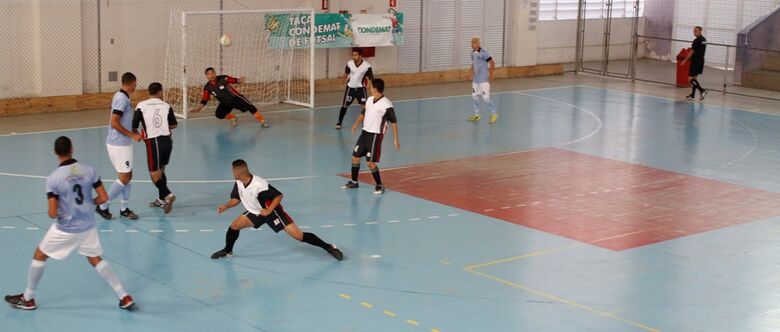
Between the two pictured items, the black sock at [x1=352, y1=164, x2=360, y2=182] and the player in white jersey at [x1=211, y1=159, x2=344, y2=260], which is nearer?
the player in white jersey at [x1=211, y1=159, x2=344, y2=260]

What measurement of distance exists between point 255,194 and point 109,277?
2440mm

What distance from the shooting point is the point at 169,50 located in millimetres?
27609

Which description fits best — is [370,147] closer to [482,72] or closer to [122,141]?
[122,141]

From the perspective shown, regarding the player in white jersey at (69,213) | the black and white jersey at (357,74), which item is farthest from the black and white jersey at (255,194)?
the black and white jersey at (357,74)

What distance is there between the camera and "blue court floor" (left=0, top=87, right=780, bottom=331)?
11.5 m

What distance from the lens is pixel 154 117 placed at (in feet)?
51.5

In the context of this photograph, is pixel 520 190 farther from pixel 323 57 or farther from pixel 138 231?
pixel 323 57

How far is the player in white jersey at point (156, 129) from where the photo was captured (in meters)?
15.6

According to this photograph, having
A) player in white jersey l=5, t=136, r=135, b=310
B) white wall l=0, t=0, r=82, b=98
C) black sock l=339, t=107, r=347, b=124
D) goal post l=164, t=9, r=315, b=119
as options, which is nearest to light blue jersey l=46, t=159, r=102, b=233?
player in white jersey l=5, t=136, r=135, b=310

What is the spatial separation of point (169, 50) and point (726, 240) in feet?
→ 55.8

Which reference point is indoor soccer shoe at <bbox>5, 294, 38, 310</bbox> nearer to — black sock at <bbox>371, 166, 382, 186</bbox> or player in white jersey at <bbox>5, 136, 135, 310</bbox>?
player in white jersey at <bbox>5, 136, 135, 310</bbox>

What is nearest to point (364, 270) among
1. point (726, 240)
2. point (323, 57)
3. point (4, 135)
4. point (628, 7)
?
point (726, 240)

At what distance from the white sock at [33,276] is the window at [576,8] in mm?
28087

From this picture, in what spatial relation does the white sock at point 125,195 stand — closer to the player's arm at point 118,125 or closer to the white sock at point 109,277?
the player's arm at point 118,125
